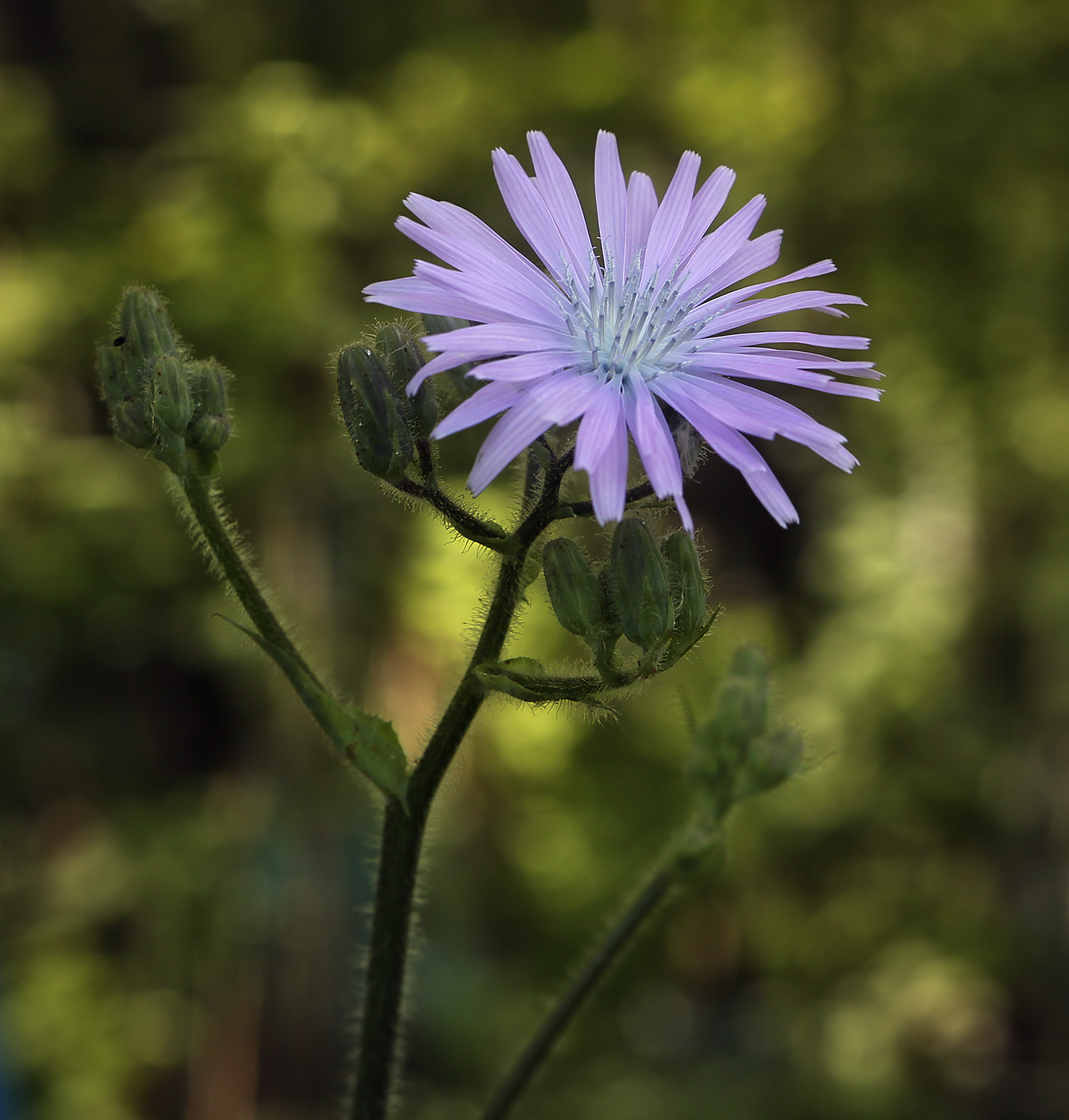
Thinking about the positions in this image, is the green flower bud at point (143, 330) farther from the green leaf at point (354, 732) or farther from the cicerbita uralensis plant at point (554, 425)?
the green leaf at point (354, 732)

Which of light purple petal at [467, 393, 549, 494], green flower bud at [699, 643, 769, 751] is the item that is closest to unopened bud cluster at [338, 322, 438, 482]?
light purple petal at [467, 393, 549, 494]

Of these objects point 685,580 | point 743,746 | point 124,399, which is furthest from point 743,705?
point 124,399

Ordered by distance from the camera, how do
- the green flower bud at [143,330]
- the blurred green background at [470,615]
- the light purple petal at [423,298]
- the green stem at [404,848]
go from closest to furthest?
the light purple petal at [423,298] < the green stem at [404,848] < the green flower bud at [143,330] < the blurred green background at [470,615]

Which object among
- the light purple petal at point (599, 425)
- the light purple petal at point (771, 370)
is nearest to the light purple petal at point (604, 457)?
the light purple petal at point (599, 425)

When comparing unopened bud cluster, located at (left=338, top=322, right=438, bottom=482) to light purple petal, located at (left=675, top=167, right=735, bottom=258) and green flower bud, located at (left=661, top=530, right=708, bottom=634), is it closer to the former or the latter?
green flower bud, located at (left=661, top=530, right=708, bottom=634)

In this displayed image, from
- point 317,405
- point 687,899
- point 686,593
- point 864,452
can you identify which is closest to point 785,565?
point 864,452
